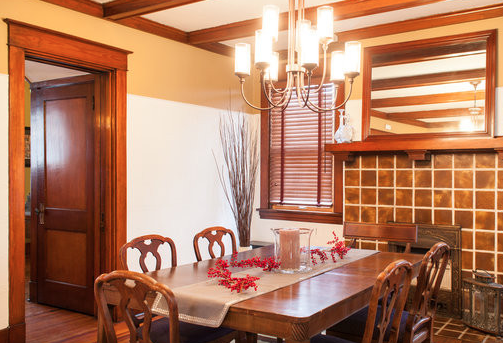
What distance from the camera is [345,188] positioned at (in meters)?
4.84

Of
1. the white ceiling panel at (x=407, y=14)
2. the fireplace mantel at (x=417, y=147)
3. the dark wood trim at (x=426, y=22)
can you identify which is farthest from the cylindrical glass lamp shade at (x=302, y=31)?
the dark wood trim at (x=426, y=22)

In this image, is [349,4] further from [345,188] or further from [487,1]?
[345,188]

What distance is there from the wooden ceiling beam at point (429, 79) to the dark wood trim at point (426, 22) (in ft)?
1.38

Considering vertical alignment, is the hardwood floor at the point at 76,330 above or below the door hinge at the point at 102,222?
below

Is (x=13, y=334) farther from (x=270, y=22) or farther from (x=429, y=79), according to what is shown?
(x=429, y=79)

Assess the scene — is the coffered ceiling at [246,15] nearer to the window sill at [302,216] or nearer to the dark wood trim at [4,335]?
the window sill at [302,216]

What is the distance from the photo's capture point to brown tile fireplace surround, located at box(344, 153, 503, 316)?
4.15 m

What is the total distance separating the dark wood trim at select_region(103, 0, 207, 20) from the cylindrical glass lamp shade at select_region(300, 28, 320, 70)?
1341 millimetres

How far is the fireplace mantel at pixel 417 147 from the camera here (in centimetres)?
407

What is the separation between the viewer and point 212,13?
4293 millimetres

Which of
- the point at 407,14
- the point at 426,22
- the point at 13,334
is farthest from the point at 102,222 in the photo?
the point at 426,22

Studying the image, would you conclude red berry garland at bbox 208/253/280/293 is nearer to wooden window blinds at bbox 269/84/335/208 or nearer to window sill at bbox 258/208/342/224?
window sill at bbox 258/208/342/224

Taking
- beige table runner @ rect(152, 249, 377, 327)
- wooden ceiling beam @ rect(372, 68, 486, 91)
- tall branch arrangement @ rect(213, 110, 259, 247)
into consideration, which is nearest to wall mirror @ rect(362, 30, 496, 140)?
wooden ceiling beam @ rect(372, 68, 486, 91)

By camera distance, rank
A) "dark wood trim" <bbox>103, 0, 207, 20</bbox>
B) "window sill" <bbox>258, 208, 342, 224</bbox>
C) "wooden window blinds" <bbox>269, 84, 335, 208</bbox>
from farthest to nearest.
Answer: "wooden window blinds" <bbox>269, 84, 335, 208</bbox> < "window sill" <bbox>258, 208, 342, 224</bbox> < "dark wood trim" <bbox>103, 0, 207, 20</bbox>
